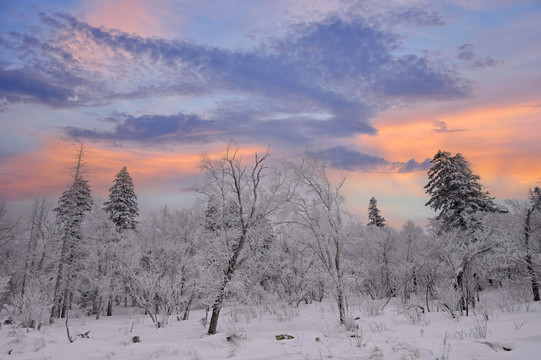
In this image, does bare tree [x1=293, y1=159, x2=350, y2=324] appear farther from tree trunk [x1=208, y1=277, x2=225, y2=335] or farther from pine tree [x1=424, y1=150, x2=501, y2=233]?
pine tree [x1=424, y1=150, x2=501, y2=233]

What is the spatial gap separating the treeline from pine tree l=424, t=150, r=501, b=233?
0.41 ft

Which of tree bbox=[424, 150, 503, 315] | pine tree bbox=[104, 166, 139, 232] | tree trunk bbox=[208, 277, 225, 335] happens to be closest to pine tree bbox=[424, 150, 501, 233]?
tree bbox=[424, 150, 503, 315]

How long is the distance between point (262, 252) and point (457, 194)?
62.2 feet

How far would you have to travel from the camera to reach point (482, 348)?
8633mm

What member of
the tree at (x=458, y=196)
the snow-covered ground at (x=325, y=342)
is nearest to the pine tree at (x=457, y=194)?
the tree at (x=458, y=196)

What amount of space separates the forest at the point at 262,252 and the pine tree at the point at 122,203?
0.42 ft

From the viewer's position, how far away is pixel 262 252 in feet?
94.5

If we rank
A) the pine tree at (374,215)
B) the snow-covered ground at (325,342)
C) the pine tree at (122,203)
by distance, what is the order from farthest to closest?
1. the pine tree at (374,215)
2. the pine tree at (122,203)
3. the snow-covered ground at (325,342)

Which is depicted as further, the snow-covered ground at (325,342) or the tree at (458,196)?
the tree at (458,196)

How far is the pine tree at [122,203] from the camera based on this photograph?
3541 cm

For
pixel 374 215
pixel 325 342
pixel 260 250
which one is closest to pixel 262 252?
pixel 260 250

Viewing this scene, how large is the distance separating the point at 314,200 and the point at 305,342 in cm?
846

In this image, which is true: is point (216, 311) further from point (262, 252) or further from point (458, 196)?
point (458, 196)

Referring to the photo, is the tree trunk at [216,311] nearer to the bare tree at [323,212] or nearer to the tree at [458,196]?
the bare tree at [323,212]
